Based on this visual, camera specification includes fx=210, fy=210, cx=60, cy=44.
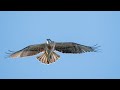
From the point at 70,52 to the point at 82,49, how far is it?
Answer: 46 centimetres

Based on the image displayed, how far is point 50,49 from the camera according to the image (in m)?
7.35

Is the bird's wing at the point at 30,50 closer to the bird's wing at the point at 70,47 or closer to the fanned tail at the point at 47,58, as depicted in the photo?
the fanned tail at the point at 47,58

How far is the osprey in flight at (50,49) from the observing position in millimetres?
7138

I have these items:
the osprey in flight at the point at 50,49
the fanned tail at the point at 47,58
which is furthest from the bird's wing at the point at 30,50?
the fanned tail at the point at 47,58

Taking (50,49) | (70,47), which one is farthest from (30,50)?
(70,47)

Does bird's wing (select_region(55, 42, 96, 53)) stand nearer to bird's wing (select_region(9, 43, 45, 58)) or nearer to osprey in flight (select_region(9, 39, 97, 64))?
osprey in flight (select_region(9, 39, 97, 64))

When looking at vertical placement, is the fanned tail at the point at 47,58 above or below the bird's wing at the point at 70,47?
below

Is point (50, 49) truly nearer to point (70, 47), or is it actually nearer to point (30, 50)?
point (30, 50)

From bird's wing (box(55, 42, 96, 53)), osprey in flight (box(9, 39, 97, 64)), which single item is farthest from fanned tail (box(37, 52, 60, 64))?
bird's wing (box(55, 42, 96, 53))

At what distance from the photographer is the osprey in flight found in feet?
23.4
